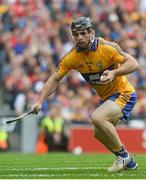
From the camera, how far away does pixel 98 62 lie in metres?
10.7

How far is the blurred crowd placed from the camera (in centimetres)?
2041

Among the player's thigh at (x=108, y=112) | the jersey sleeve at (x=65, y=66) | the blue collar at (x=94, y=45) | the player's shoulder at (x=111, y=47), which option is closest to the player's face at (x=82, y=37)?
the blue collar at (x=94, y=45)

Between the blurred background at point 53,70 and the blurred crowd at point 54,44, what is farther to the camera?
the blurred crowd at point 54,44

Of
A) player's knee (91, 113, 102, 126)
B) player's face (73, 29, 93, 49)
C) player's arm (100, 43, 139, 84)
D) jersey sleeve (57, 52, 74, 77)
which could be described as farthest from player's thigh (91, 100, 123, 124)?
player's face (73, 29, 93, 49)

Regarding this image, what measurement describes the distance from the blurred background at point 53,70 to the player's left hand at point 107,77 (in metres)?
9.49

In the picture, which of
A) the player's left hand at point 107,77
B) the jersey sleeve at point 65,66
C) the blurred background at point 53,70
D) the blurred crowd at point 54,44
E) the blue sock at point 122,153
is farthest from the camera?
the blurred crowd at point 54,44

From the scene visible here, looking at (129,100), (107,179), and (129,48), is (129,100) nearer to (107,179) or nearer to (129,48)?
(107,179)

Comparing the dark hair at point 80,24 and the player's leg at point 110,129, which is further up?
the dark hair at point 80,24

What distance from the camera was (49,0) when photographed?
22.8m

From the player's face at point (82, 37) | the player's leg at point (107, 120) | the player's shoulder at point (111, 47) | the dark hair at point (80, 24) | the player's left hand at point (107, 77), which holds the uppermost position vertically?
the dark hair at point (80, 24)

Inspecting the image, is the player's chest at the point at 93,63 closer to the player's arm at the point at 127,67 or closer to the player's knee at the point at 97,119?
the player's arm at the point at 127,67

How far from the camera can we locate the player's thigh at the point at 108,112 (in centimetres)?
1034

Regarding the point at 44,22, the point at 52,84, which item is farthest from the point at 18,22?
the point at 52,84

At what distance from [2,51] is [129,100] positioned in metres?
10.7
